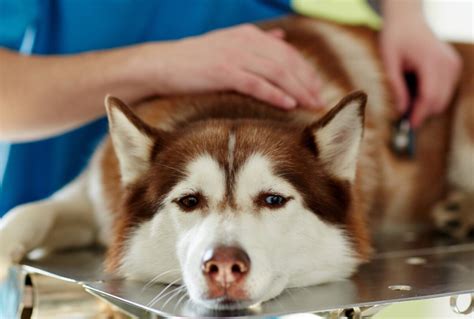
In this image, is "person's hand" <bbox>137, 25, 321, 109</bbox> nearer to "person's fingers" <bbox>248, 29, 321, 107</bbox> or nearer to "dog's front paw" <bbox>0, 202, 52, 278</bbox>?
"person's fingers" <bbox>248, 29, 321, 107</bbox>

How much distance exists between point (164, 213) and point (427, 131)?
1080 millimetres

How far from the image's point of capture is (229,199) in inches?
53.8

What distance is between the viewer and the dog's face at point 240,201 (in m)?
1.27

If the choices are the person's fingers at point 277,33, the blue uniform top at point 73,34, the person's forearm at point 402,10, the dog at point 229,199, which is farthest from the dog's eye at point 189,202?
the person's forearm at point 402,10

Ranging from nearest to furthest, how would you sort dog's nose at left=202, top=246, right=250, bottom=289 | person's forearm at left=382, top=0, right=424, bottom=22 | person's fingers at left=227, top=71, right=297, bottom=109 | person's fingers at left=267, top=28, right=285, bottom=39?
dog's nose at left=202, top=246, right=250, bottom=289 < person's fingers at left=227, top=71, right=297, bottom=109 < person's fingers at left=267, top=28, right=285, bottom=39 < person's forearm at left=382, top=0, right=424, bottom=22

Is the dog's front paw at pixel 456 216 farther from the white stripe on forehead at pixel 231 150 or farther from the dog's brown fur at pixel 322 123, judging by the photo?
the white stripe on forehead at pixel 231 150

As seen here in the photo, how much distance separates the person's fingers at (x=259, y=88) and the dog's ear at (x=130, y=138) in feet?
0.92

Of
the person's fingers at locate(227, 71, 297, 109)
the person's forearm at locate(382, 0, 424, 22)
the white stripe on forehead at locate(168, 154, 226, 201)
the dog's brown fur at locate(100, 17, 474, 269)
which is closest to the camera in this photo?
the white stripe on forehead at locate(168, 154, 226, 201)

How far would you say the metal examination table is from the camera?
1.24 metres

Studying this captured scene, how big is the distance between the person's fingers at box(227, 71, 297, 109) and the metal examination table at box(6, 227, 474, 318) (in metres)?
0.43

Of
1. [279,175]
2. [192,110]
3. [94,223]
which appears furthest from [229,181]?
[94,223]

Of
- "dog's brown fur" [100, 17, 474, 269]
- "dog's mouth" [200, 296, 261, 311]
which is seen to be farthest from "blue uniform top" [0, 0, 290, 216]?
"dog's mouth" [200, 296, 261, 311]

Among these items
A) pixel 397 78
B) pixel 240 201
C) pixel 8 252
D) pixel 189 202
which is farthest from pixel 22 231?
pixel 397 78

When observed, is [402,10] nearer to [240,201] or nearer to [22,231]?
[240,201]
